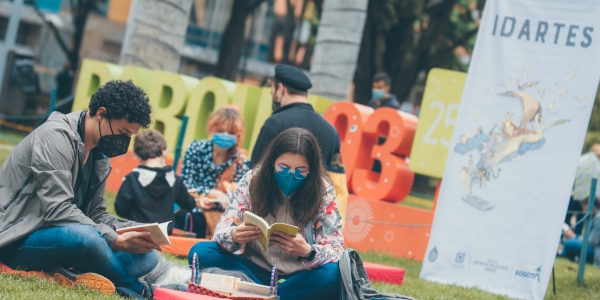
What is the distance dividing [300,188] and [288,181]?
11 cm

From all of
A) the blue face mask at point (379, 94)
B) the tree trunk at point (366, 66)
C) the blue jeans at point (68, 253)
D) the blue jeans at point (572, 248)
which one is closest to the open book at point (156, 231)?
the blue jeans at point (68, 253)

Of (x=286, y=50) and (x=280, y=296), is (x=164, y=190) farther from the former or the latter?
(x=286, y=50)

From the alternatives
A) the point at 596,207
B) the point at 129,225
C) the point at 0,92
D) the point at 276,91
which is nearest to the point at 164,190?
the point at 276,91

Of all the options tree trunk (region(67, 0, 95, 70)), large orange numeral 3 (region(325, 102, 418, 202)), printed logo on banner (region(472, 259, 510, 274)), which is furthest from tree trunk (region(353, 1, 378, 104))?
printed logo on banner (region(472, 259, 510, 274))

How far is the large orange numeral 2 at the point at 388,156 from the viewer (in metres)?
9.29

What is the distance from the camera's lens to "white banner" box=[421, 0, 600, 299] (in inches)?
265

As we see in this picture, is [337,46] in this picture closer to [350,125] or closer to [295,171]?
[350,125]

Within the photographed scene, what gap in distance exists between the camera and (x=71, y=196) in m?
4.46

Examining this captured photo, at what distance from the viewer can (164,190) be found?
6.86 m

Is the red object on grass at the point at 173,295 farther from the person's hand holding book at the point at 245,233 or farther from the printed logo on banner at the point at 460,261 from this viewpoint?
the printed logo on banner at the point at 460,261

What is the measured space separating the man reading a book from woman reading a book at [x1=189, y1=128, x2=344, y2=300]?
486 mm

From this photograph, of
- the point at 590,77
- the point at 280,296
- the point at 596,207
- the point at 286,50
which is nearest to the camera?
the point at 280,296

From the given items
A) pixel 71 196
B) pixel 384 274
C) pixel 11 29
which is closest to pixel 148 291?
pixel 71 196

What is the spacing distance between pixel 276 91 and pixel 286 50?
1908 cm
